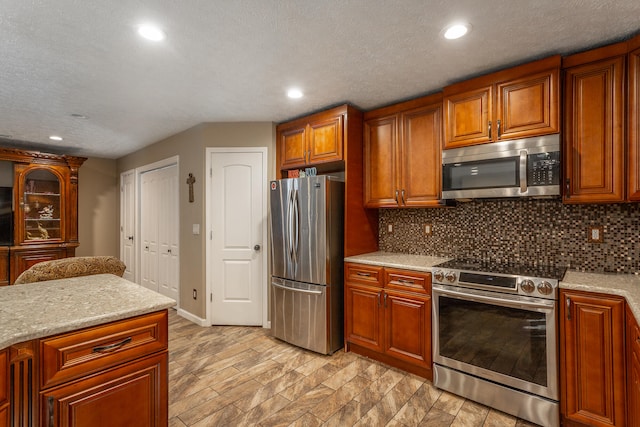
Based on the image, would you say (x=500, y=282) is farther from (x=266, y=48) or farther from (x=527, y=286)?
(x=266, y=48)

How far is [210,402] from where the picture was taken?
2.21 m

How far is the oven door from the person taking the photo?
1.96 metres

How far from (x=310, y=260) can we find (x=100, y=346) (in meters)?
1.83


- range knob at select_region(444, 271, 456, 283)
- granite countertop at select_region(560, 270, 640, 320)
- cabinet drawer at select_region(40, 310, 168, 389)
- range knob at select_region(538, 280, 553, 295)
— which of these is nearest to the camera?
cabinet drawer at select_region(40, 310, 168, 389)

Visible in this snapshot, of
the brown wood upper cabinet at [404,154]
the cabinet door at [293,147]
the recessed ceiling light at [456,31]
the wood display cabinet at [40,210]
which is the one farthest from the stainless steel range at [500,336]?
the wood display cabinet at [40,210]

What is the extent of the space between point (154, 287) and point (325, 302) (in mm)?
3210

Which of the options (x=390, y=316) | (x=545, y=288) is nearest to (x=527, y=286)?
(x=545, y=288)

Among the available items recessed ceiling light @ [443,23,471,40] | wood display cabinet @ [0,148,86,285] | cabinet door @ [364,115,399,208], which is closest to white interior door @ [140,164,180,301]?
wood display cabinet @ [0,148,86,285]

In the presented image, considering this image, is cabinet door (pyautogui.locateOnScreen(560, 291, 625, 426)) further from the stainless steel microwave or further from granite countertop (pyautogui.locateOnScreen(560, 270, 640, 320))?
the stainless steel microwave

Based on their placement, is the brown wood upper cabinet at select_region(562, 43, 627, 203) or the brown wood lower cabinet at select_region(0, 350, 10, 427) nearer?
the brown wood lower cabinet at select_region(0, 350, 10, 427)

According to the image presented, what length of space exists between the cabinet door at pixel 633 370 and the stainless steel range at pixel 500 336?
0.32 m

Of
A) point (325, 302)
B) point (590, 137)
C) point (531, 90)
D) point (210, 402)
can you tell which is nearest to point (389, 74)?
point (531, 90)

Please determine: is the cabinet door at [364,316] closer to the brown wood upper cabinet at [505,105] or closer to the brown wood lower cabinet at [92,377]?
the brown wood upper cabinet at [505,105]

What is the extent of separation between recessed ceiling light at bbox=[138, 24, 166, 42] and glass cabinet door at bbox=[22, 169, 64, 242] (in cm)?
436
